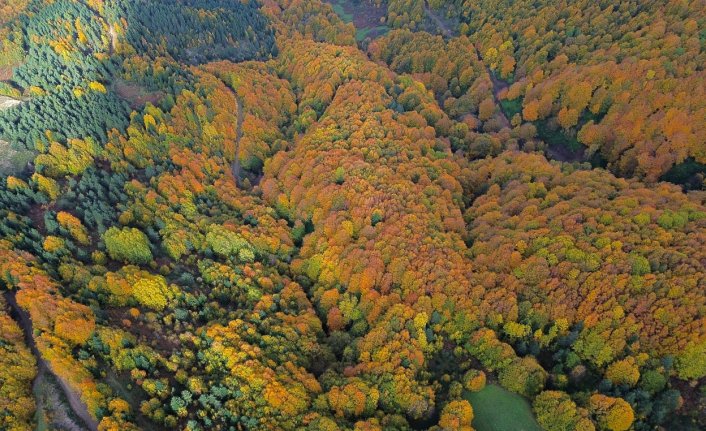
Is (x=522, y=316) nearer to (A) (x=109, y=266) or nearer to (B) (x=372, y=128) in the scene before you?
(B) (x=372, y=128)

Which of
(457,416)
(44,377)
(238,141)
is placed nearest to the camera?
(44,377)

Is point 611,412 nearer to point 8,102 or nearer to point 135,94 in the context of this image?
point 135,94

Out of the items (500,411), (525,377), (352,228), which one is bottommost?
(500,411)

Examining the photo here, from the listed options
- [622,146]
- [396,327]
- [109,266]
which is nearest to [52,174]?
[109,266]

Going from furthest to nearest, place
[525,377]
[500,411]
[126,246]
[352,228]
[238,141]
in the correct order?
[238,141], [352,228], [126,246], [525,377], [500,411]

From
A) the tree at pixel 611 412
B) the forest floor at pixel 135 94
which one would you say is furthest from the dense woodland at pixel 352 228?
the forest floor at pixel 135 94

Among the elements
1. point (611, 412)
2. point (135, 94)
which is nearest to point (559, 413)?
point (611, 412)

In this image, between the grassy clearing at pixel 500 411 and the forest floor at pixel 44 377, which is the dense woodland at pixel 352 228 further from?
the grassy clearing at pixel 500 411

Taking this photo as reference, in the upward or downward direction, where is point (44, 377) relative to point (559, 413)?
upward

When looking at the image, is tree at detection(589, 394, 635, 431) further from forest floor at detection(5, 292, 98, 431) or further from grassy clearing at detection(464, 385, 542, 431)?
forest floor at detection(5, 292, 98, 431)
